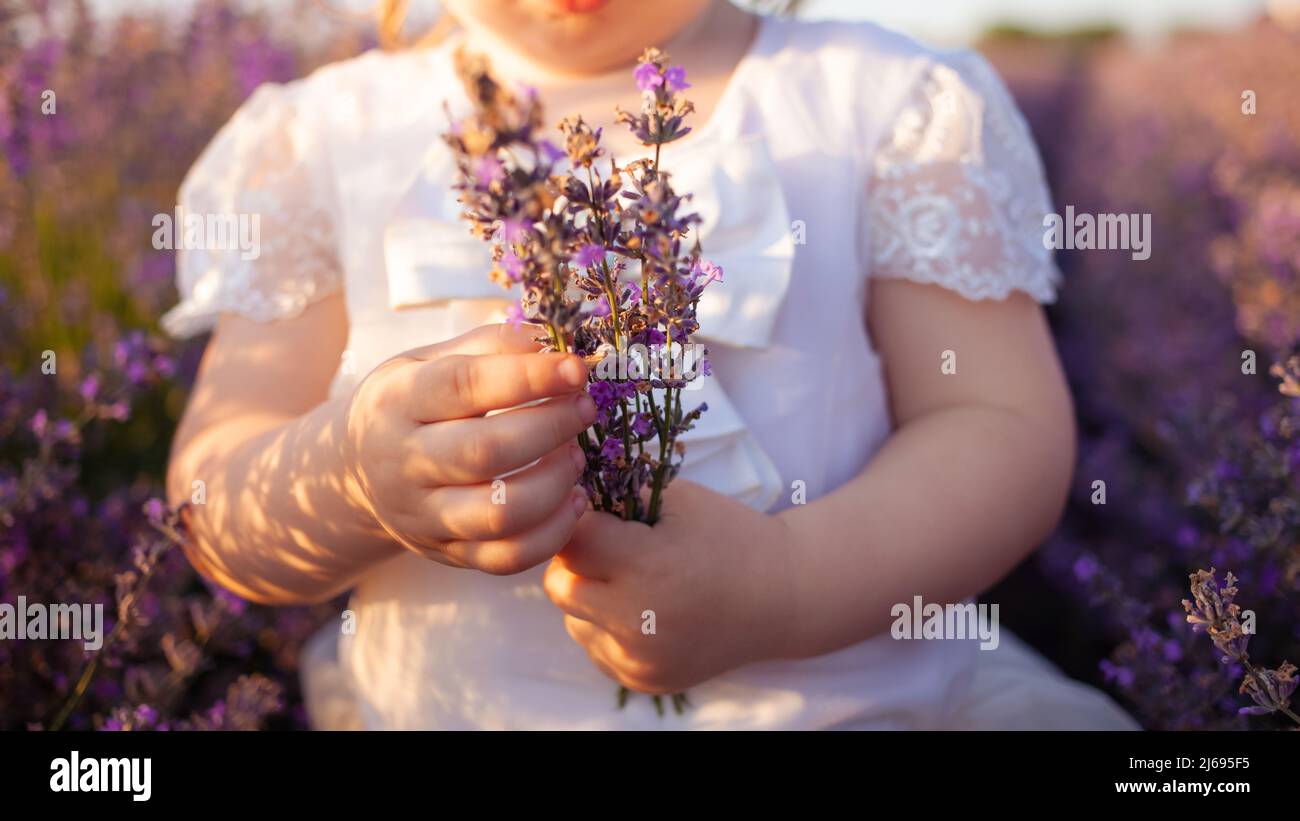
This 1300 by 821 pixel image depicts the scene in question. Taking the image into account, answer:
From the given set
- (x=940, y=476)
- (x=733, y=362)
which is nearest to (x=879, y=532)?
(x=940, y=476)

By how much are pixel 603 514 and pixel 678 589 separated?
0.45 ft

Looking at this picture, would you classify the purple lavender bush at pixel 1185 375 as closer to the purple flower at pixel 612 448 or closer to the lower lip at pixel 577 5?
the purple flower at pixel 612 448

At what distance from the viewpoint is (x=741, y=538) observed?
1.26 meters

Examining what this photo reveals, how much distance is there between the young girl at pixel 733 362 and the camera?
4.46 ft

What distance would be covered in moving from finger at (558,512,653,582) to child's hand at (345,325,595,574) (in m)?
0.06

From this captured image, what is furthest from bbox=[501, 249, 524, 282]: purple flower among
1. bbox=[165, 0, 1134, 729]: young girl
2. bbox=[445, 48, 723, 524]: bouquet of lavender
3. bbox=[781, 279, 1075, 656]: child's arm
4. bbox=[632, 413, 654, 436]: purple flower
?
bbox=[781, 279, 1075, 656]: child's arm

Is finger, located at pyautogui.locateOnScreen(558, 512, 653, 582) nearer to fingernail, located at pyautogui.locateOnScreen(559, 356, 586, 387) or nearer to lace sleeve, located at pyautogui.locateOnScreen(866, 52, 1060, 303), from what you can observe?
fingernail, located at pyautogui.locateOnScreen(559, 356, 586, 387)

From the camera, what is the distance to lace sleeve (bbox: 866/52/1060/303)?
1.52 m

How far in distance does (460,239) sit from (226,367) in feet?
1.49

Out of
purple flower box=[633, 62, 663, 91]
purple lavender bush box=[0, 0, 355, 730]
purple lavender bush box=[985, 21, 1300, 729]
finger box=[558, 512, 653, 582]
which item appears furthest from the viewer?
purple lavender bush box=[0, 0, 355, 730]

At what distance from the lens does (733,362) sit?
149 cm

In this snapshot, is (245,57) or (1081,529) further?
(245,57)
